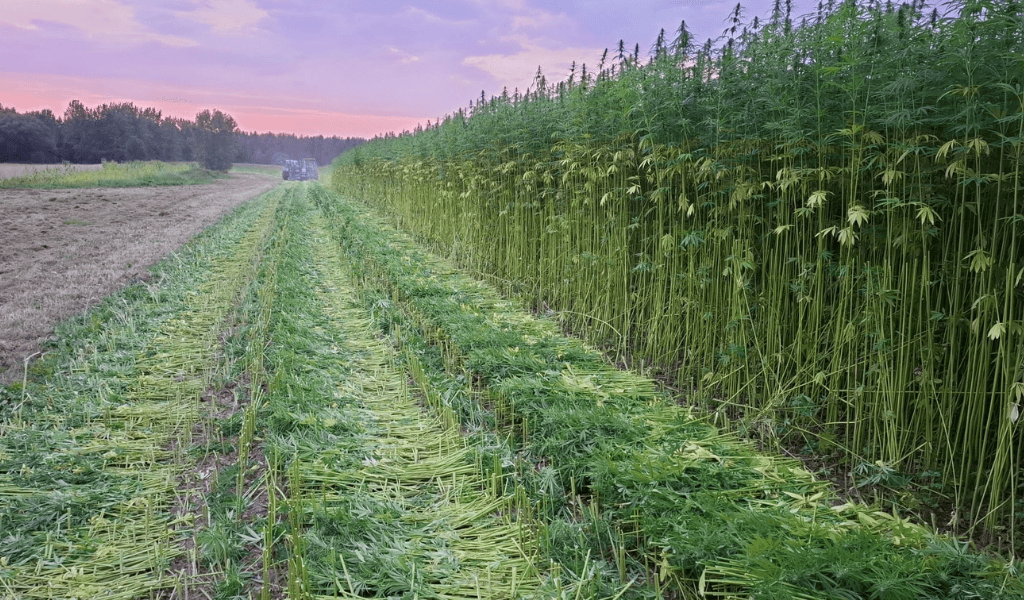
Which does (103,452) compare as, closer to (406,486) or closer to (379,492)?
(379,492)

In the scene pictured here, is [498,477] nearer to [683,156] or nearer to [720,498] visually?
[720,498]

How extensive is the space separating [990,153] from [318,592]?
11.5 feet

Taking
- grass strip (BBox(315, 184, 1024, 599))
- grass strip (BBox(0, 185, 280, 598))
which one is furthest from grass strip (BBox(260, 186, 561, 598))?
grass strip (BBox(0, 185, 280, 598))

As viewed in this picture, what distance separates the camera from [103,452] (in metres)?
3.60

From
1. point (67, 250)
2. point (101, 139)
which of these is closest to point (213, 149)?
point (101, 139)

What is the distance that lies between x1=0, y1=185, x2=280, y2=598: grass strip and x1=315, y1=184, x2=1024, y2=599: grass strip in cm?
195

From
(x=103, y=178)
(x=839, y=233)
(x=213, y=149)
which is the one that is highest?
(x=213, y=149)

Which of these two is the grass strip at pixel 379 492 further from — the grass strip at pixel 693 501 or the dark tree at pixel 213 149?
the dark tree at pixel 213 149

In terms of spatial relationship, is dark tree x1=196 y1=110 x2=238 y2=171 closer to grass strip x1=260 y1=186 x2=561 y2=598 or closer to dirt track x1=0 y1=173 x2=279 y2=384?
dirt track x1=0 y1=173 x2=279 y2=384

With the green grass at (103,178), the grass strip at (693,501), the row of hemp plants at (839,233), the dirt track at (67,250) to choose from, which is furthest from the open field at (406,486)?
the green grass at (103,178)

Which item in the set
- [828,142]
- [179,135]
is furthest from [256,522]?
[179,135]

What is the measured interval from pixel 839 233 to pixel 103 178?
114ft

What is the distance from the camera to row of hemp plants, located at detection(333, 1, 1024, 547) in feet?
8.85

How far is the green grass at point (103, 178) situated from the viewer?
81.1ft
